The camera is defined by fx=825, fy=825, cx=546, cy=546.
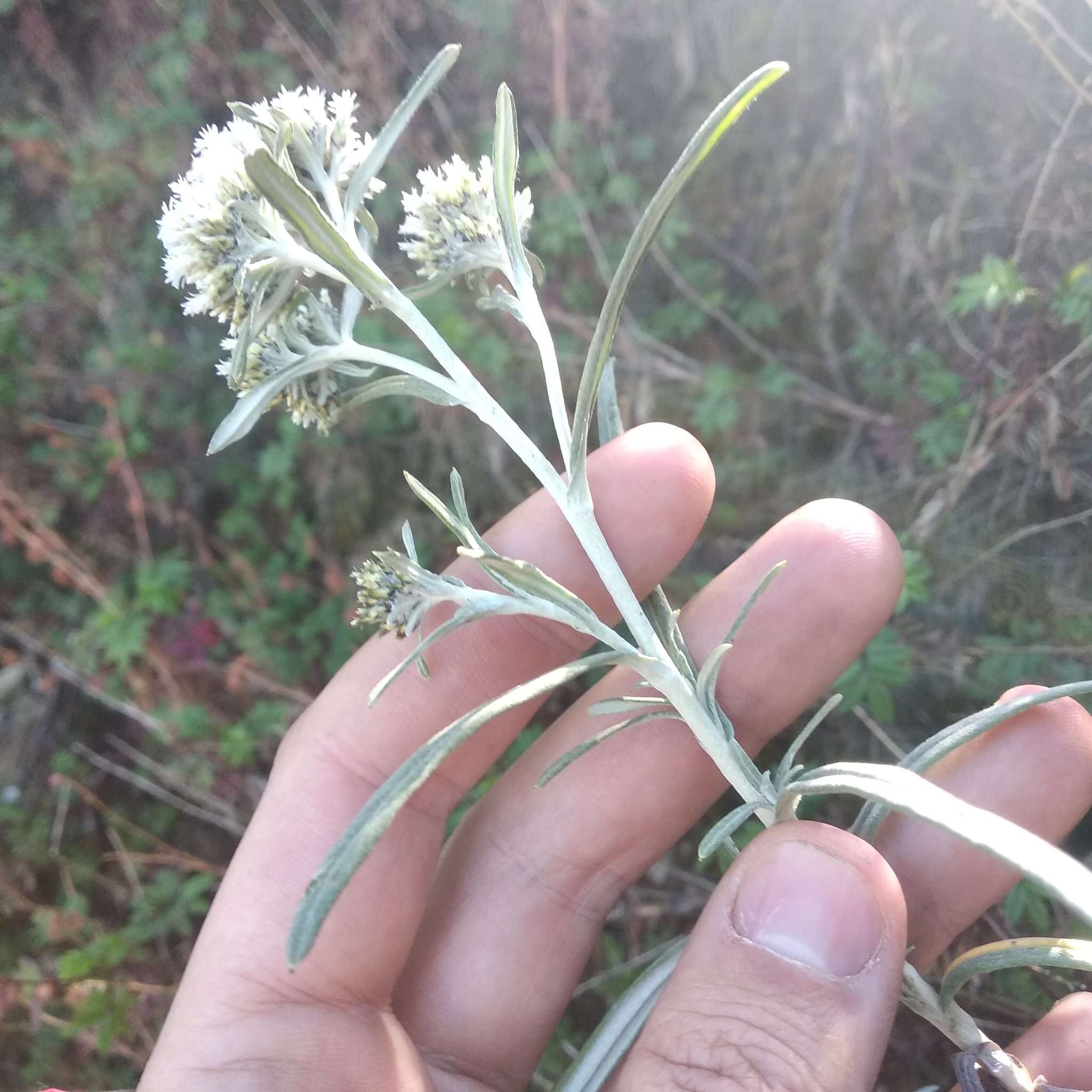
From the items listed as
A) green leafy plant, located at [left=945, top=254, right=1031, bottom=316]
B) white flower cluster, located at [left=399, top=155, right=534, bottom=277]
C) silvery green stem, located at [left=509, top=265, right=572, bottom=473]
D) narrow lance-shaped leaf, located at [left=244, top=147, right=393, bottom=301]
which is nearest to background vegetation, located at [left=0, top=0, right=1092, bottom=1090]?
green leafy plant, located at [left=945, top=254, right=1031, bottom=316]

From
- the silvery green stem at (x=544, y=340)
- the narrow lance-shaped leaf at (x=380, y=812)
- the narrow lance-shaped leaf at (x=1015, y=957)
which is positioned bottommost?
the narrow lance-shaped leaf at (x=1015, y=957)

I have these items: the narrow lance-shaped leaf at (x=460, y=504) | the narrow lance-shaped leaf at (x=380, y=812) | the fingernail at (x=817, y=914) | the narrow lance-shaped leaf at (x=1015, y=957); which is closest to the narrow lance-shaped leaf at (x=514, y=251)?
the narrow lance-shaped leaf at (x=460, y=504)

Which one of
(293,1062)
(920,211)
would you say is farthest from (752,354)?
(293,1062)

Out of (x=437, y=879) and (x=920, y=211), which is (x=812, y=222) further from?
(x=437, y=879)

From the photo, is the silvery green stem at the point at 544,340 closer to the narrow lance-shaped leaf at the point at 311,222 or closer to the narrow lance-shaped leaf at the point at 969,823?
the narrow lance-shaped leaf at the point at 311,222

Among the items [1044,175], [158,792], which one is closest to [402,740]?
[158,792]

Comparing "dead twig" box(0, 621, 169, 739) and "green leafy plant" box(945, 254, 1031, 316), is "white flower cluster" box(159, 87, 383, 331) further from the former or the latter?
"dead twig" box(0, 621, 169, 739)

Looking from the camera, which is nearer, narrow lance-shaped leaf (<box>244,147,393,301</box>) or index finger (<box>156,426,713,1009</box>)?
narrow lance-shaped leaf (<box>244,147,393,301</box>)

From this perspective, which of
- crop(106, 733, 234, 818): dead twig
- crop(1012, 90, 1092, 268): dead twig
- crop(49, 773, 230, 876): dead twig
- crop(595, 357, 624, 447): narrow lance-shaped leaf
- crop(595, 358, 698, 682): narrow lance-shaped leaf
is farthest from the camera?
crop(106, 733, 234, 818): dead twig
